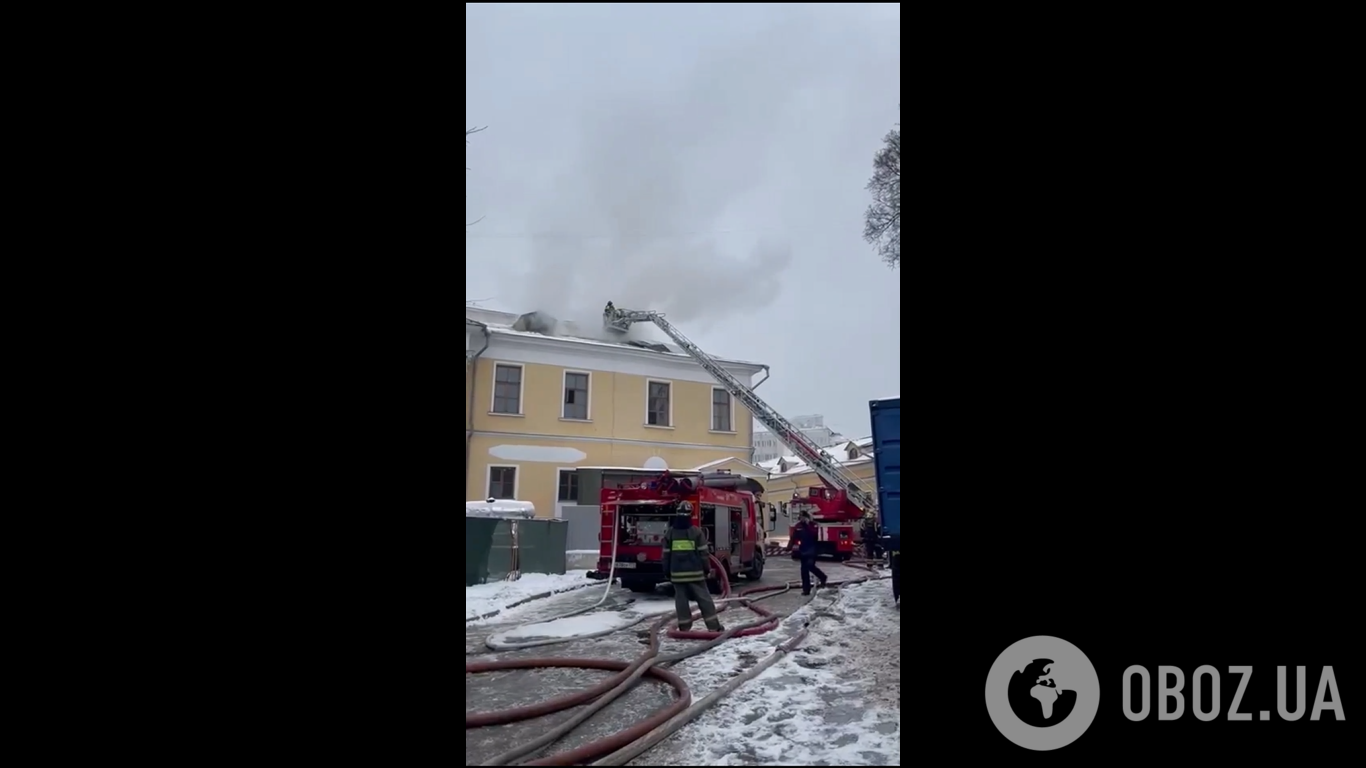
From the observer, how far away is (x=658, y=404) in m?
23.0

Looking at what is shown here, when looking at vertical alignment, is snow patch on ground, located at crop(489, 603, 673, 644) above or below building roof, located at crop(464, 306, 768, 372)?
below

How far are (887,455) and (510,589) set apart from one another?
23.0 feet

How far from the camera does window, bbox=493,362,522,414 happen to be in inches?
821

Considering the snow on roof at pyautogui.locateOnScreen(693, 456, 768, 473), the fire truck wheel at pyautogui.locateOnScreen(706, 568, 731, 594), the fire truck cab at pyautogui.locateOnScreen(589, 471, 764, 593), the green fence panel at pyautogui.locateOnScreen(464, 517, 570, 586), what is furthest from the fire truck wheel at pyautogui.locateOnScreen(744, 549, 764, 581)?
the snow on roof at pyautogui.locateOnScreen(693, 456, 768, 473)

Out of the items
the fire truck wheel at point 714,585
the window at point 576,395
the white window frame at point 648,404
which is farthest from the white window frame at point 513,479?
the fire truck wheel at point 714,585

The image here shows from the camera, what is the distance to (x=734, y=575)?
43.7 ft

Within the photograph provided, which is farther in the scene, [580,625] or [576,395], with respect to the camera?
[576,395]

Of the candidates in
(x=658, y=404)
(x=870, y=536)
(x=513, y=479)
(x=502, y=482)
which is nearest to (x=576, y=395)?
(x=658, y=404)

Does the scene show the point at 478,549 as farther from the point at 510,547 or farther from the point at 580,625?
the point at 580,625

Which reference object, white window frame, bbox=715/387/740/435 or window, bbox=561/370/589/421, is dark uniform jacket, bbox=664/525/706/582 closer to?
window, bbox=561/370/589/421

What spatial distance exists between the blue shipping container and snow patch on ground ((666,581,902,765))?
1307 millimetres

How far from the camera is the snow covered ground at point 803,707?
14.0 ft

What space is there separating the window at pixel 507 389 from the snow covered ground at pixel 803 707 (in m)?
14.2

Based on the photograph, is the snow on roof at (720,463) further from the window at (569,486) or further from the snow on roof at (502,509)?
the snow on roof at (502,509)
